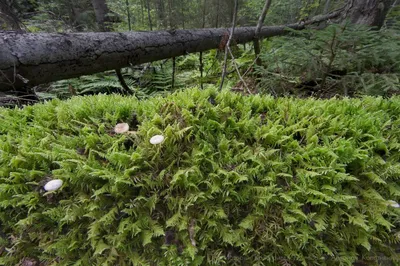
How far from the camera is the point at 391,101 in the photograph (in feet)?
6.05

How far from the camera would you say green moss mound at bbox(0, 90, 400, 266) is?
4.18 feet

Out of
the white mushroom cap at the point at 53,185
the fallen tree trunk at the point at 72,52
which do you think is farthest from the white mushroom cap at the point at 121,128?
the fallen tree trunk at the point at 72,52

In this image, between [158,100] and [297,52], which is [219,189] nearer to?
[158,100]

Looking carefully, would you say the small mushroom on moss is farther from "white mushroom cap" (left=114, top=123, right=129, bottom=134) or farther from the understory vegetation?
"white mushroom cap" (left=114, top=123, right=129, bottom=134)

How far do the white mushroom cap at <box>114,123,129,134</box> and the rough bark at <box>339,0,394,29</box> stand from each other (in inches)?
185

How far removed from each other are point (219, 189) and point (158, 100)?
841 millimetres

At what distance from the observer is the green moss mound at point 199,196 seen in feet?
4.18

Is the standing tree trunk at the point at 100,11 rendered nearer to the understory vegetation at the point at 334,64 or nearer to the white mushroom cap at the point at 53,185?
the understory vegetation at the point at 334,64

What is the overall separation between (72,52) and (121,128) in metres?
1.84

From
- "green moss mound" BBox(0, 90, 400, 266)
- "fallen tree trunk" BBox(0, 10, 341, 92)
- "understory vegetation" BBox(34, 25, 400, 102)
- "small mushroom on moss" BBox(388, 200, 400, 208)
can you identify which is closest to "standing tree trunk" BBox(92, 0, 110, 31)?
"understory vegetation" BBox(34, 25, 400, 102)

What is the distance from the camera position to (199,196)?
Result: 1.30 m

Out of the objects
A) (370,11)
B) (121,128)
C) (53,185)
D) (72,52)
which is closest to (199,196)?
(121,128)

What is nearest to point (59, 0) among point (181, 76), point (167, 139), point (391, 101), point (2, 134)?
point (181, 76)

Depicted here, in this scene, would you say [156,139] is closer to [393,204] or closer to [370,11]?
[393,204]
